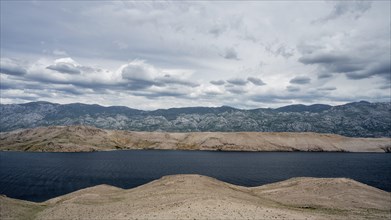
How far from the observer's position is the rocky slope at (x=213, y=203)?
4419cm

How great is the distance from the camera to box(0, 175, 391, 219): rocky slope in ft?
145

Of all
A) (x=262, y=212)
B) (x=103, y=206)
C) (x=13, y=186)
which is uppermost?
(x=262, y=212)

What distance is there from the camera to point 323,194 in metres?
72.9

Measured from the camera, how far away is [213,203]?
47.5 metres

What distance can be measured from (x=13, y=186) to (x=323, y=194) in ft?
307

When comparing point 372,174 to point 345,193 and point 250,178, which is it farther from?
Result: point 345,193

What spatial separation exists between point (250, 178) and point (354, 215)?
72602 mm

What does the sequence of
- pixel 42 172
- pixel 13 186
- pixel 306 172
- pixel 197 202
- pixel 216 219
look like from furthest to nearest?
pixel 306 172 < pixel 42 172 < pixel 13 186 < pixel 197 202 < pixel 216 219

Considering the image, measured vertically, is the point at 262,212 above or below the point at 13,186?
above

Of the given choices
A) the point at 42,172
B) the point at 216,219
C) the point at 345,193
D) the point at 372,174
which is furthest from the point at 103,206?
the point at 372,174

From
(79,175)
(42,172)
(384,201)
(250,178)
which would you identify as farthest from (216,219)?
(42,172)

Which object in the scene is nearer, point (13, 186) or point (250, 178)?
point (13, 186)

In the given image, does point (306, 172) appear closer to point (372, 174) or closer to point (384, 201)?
point (372, 174)

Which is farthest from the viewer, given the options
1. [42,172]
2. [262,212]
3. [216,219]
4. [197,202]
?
[42,172]
